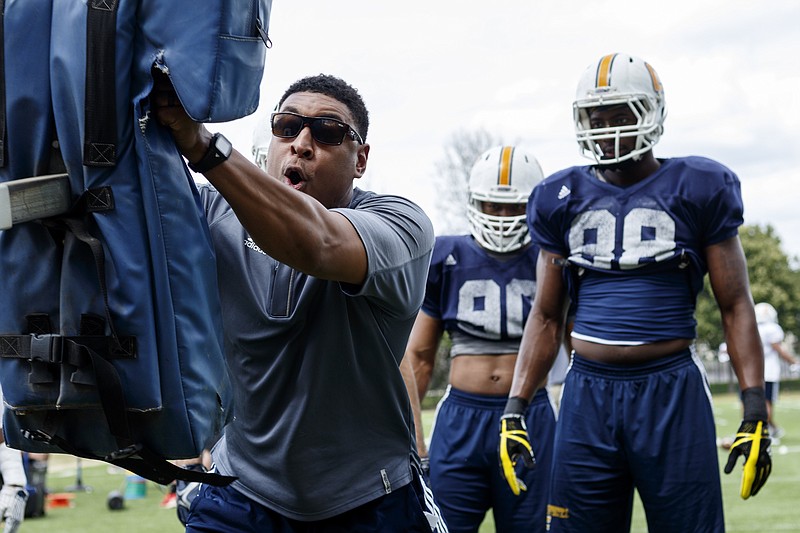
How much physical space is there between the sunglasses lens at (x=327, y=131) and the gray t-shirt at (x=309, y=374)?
18 cm

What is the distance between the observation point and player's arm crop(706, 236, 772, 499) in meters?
4.39

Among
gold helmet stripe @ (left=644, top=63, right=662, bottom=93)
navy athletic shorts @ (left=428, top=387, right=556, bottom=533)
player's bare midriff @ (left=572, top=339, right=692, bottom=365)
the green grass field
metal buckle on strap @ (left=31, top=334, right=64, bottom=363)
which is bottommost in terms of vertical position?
the green grass field

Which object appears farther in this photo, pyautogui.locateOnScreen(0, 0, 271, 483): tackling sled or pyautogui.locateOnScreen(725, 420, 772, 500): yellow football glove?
pyautogui.locateOnScreen(725, 420, 772, 500): yellow football glove

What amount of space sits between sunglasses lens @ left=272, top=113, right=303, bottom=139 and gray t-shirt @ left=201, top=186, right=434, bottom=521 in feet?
0.85

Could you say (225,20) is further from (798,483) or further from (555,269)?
(798,483)

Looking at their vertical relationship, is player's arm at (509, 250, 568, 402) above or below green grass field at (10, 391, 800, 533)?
above

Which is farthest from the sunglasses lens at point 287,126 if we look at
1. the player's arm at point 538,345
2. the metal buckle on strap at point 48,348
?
the player's arm at point 538,345

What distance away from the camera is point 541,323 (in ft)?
16.4

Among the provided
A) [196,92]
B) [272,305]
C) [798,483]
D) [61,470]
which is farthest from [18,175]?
[61,470]

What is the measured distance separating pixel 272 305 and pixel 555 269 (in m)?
2.27

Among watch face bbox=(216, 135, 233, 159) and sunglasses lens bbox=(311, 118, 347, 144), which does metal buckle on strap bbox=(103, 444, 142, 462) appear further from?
sunglasses lens bbox=(311, 118, 347, 144)

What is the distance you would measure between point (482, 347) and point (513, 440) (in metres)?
1.10

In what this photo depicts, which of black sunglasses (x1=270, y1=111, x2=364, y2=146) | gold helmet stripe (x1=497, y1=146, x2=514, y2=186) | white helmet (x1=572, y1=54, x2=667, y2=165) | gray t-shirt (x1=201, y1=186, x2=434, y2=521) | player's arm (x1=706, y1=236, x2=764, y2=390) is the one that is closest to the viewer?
gray t-shirt (x1=201, y1=186, x2=434, y2=521)

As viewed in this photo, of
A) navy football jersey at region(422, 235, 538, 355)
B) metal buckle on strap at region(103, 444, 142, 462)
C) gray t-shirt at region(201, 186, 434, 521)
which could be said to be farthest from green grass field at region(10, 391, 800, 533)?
metal buckle on strap at region(103, 444, 142, 462)
